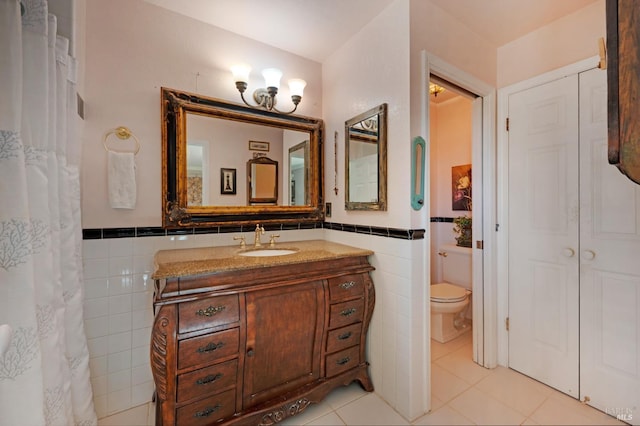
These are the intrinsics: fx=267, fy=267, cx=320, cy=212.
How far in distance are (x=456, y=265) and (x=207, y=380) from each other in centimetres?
249

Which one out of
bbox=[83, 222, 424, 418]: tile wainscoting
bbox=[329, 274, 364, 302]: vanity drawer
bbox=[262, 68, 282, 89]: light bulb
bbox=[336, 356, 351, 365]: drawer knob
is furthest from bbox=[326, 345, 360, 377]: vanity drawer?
bbox=[262, 68, 282, 89]: light bulb

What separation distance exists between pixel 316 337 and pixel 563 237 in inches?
68.4

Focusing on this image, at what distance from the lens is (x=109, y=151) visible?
1.56 m

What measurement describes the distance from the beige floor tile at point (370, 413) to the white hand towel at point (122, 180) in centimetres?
179

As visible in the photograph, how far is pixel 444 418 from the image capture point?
1566mm

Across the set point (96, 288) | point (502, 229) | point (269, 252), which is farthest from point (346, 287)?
point (96, 288)

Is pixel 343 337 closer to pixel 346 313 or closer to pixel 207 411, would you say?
pixel 346 313

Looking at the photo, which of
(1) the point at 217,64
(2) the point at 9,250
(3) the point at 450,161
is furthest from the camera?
(3) the point at 450,161

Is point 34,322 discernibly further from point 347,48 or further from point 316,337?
point 347,48

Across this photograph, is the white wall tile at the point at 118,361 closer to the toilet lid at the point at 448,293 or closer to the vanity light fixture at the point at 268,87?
the vanity light fixture at the point at 268,87

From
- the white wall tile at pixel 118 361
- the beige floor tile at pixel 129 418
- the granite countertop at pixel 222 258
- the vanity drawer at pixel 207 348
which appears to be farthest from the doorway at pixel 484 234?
the white wall tile at pixel 118 361

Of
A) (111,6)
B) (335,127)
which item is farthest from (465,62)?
(111,6)

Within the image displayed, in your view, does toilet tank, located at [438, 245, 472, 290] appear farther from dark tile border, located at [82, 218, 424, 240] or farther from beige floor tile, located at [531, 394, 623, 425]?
dark tile border, located at [82, 218, 424, 240]

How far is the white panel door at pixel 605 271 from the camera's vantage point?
1.49 m
